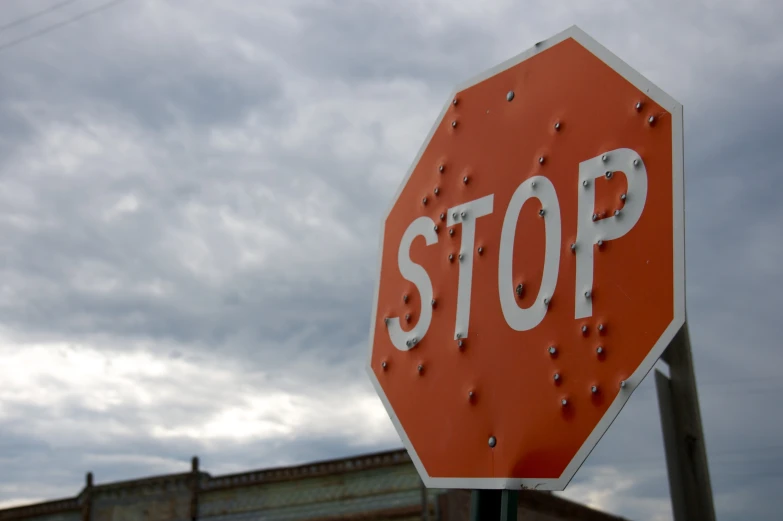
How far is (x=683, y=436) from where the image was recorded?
2.14 metres

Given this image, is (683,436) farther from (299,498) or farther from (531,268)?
(299,498)

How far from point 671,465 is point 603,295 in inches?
31.3

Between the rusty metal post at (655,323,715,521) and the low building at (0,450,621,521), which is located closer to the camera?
the rusty metal post at (655,323,715,521)

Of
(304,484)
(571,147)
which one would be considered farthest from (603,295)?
(304,484)

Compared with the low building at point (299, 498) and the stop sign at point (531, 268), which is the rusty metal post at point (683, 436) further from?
the low building at point (299, 498)

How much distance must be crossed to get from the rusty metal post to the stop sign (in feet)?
2.03

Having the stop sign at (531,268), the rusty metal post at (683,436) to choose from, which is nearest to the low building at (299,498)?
the rusty metal post at (683,436)

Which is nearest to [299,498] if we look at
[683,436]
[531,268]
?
[683,436]

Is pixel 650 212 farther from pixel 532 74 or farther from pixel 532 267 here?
pixel 532 74

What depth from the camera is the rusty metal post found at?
212cm

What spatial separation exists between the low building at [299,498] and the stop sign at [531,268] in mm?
9922

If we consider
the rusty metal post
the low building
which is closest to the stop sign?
the rusty metal post

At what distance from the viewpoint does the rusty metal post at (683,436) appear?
212 centimetres

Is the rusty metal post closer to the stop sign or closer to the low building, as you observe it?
the stop sign
